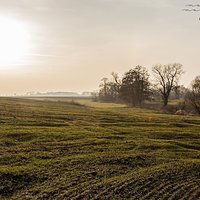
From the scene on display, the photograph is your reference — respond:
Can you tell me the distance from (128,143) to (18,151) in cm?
1160

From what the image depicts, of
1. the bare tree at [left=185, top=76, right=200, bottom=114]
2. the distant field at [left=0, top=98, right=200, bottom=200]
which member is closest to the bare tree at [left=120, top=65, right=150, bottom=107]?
the bare tree at [left=185, top=76, right=200, bottom=114]

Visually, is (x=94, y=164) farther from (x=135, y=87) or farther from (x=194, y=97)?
(x=135, y=87)

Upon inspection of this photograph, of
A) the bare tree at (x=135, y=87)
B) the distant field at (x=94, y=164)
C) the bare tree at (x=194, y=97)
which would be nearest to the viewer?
the distant field at (x=94, y=164)

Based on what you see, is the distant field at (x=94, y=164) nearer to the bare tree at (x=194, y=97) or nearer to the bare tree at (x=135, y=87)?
the bare tree at (x=194, y=97)

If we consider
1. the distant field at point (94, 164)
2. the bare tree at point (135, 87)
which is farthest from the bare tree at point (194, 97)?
the distant field at point (94, 164)

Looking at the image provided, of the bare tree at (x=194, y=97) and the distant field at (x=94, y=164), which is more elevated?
the bare tree at (x=194, y=97)

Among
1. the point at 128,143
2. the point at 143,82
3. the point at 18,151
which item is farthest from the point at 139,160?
the point at 143,82

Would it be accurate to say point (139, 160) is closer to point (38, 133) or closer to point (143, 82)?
point (38, 133)

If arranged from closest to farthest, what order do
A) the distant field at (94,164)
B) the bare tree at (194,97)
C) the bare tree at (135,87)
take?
the distant field at (94,164), the bare tree at (194,97), the bare tree at (135,87)

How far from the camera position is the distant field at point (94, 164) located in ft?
70.3

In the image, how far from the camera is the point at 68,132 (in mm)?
40469

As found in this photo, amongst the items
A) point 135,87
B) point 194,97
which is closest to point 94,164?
point 194,97

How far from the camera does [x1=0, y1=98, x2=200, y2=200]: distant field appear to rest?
2142 cm

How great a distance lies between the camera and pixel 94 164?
2756cm
